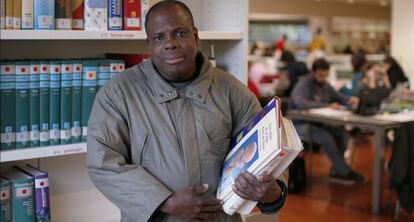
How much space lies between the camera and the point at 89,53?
2.29 metres

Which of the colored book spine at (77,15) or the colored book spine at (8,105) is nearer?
the colored book spine at (8,105)

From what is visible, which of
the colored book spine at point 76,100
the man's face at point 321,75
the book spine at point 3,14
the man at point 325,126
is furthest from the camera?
the man's face at point 321,75

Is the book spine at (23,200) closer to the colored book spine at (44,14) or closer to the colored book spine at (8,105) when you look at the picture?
the colored book spine at (8,105)

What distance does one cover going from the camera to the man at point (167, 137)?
1646 mm

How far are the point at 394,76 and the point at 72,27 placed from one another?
6645 mm

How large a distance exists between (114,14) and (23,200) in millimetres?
743

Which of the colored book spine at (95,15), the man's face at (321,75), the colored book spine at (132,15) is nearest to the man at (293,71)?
the man's face at (321,75)

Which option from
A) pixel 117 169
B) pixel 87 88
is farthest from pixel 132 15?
pixel 117 169

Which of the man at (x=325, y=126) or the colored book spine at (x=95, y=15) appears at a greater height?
the colored book spine at (x=95, y=15)

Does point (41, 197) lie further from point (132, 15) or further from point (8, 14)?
point (132, 15)

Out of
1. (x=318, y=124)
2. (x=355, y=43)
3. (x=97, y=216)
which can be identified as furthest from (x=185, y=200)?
(x=355, y=43)

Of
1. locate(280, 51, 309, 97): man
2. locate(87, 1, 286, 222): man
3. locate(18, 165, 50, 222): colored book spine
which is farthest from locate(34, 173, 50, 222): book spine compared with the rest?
locate(280, 51, 309, 97): man

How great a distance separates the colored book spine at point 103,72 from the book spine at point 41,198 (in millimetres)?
400

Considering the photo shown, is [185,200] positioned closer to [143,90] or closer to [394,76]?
[143,90]
